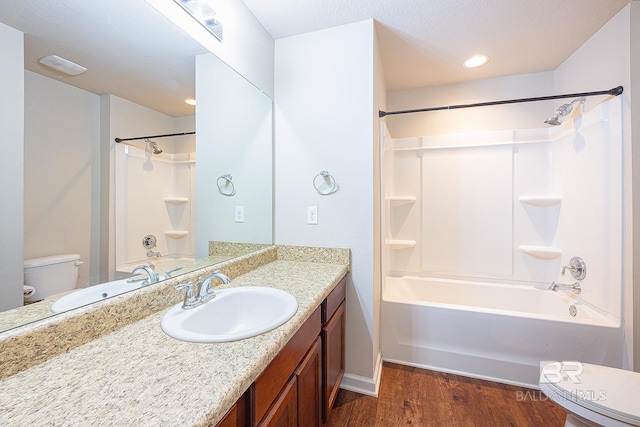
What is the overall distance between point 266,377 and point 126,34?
1298 mm

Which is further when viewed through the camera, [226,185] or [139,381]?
[226,185]

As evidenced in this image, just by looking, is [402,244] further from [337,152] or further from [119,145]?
[119,145]

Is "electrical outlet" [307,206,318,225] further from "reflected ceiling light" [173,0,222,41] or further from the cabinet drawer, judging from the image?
"reflected ceiling light" [173,0,222,41]

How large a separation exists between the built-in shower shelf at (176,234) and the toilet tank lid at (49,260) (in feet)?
1.12

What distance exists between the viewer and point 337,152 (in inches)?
69.0

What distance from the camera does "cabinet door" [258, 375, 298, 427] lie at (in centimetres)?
79

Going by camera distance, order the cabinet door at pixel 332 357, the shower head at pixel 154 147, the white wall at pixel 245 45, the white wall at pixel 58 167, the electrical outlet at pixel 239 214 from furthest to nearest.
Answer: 1. the electrical outlet at pixel 239 214
2. the white wall at pixel 245 45
3. the cabinet door at pixel 332 357
4. the shower head at pixel 154 147
5. the white wall at pixel 58 167

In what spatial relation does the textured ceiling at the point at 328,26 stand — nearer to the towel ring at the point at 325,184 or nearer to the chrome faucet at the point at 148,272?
the chrome faucet at the point at 148,272

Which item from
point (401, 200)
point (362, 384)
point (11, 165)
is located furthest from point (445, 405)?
point (11, 165)

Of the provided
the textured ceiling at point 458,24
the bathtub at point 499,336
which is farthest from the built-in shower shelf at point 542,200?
the textured ceiling at point 458,24

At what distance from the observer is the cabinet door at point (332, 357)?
131 centimetres

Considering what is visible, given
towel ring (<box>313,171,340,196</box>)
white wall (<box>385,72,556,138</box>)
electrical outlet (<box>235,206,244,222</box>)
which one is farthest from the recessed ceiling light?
electrical outlet (<box>235,206,244,222</box>)

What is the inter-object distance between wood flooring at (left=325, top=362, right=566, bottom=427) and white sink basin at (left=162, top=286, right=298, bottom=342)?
2.75 feet

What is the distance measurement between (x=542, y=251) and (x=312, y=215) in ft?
6.62
